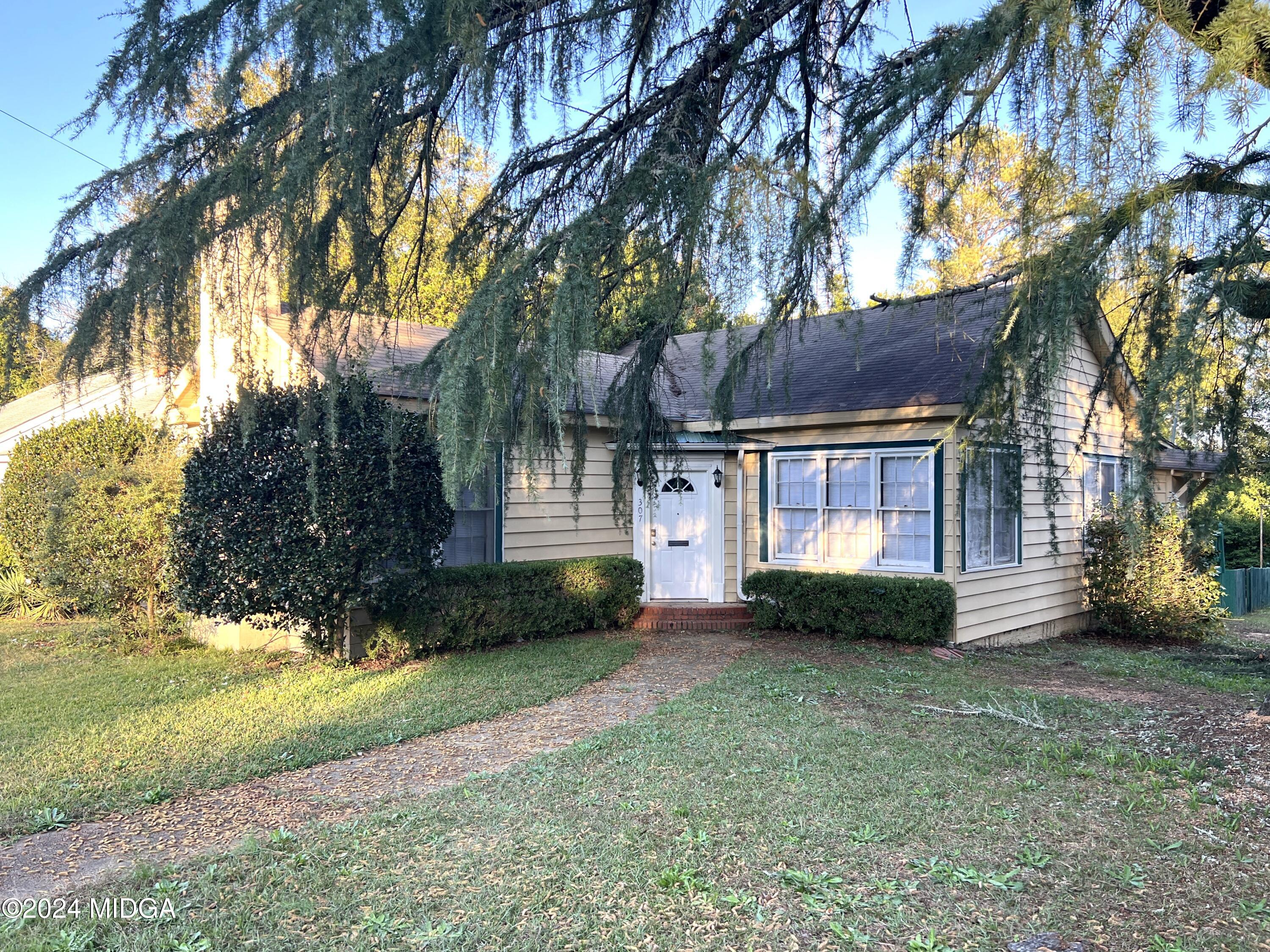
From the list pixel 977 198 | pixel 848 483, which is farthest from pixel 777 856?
pixel 848 483

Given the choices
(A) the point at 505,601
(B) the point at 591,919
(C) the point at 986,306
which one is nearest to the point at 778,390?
(C) the point at 986,306

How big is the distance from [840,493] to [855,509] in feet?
0.96

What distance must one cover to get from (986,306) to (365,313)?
9.64 meters

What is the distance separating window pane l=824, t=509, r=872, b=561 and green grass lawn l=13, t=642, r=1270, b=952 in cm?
436

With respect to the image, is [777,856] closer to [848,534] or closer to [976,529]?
[848,534]

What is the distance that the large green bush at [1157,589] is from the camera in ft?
38.3

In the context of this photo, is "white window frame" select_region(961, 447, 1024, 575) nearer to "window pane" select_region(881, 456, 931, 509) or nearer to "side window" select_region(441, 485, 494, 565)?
"window pane" select_region(881, 456, 931, 509)

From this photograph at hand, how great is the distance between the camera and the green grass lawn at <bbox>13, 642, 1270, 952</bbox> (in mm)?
3426

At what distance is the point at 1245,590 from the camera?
16.2 metres

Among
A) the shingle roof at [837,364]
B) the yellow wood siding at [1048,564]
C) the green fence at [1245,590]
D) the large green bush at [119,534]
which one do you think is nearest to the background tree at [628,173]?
the shingle roof at [837,364]

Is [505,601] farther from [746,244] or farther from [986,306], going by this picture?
[986,306]

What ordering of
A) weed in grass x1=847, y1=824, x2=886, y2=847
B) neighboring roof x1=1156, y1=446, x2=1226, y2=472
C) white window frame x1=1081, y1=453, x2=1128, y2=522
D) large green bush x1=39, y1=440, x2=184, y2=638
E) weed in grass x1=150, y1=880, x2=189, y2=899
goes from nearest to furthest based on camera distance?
weed in grass x1=150, y1=880, x2=189, y2=899
weed in grass x1=847, y1=824, x2=886, y2=847
large green bush x1=39, y1=440, x2=184, y2=638
neighboring roof x1=1156, y1=446, x2=1226, y2=472
white window frame x1=1081, y1=453, x2=1128, y2=522

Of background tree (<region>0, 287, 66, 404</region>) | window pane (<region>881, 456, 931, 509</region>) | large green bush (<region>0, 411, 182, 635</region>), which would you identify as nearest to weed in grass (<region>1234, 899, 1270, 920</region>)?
background tree (<region>0, 287, 66, 404</region>)

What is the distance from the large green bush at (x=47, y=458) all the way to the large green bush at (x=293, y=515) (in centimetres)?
331
